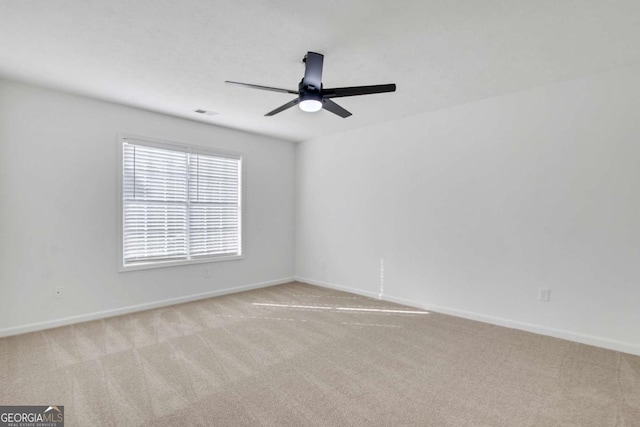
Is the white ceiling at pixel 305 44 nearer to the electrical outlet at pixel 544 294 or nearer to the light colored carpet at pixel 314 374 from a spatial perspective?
the electrical outlet at pixel 544 294

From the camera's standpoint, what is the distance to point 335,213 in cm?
551

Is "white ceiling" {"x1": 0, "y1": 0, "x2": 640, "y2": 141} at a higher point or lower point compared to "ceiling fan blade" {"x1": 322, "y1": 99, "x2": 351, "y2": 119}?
higher

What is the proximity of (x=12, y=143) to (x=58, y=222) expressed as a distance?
2.98 ft

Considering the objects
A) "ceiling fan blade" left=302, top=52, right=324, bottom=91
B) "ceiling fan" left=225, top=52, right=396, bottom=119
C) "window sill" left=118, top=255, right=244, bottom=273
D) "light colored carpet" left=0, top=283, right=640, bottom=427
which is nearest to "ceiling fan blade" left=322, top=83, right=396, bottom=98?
"ceiling fan" left=225, top=52, right=396, bottom=119

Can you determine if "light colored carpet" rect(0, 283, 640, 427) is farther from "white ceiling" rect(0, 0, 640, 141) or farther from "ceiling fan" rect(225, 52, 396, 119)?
"white ceiling" rect(0, 0, 640, 141)

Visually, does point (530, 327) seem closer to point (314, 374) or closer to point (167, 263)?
point (314, 374)

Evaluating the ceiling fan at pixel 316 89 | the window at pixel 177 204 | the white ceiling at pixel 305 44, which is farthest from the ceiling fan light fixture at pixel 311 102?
the window at pixel 177 204

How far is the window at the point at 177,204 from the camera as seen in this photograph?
420 centimetres

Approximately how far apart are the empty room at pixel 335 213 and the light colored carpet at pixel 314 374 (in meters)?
0.02

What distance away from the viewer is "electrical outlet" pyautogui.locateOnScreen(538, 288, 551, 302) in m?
3.42

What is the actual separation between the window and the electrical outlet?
413 cm

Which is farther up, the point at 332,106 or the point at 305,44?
the point at 305,44

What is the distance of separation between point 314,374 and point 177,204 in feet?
10.4

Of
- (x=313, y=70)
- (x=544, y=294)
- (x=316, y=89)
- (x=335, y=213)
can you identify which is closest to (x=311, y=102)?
(x=316, y=89)
